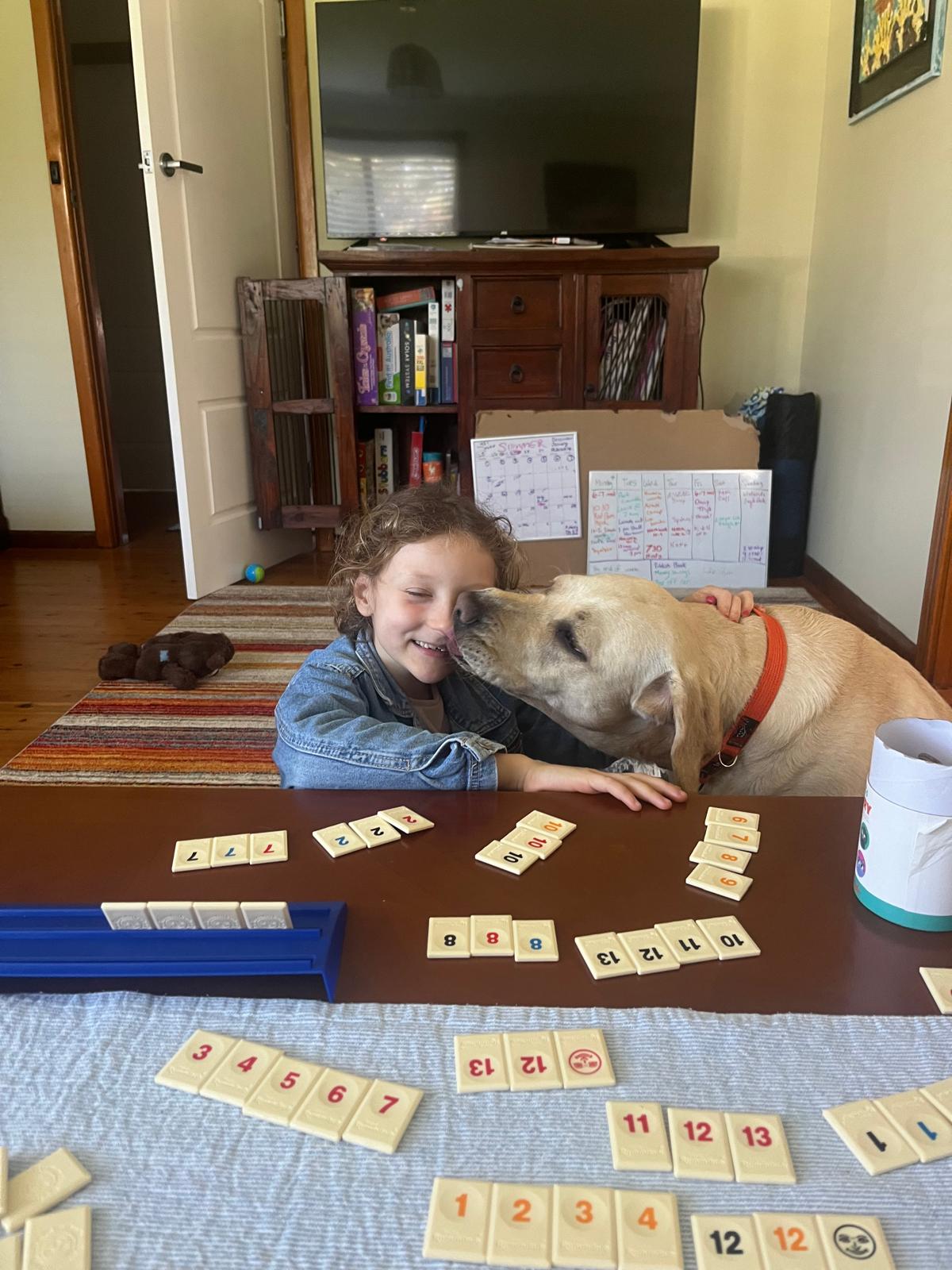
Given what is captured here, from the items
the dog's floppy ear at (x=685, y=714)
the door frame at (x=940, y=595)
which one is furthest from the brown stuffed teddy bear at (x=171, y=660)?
the door frame at (x=940, y=595)

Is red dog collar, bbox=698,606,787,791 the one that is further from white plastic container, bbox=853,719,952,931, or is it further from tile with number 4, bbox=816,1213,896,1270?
tile with number 4, bbox=816,1213,896,1270

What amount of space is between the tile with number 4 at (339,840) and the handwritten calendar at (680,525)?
2.66m

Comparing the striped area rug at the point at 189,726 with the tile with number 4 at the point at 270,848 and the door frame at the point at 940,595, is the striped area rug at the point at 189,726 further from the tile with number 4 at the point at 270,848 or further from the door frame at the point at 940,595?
the door frame at the point at 940,595

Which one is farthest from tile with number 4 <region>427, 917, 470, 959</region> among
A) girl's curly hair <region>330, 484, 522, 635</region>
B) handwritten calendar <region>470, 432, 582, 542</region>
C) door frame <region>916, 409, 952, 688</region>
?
handwritten calendar <region>470, 432, 582, 542</region>

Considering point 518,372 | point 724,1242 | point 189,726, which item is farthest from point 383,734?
point 518,372

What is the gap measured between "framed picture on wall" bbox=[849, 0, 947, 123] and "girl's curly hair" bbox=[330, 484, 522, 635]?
2221 mm

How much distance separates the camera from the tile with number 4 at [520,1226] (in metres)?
0.42

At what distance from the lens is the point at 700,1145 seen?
477mm

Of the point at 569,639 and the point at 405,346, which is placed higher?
the point at 405,346

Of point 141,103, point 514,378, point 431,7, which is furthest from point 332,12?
point 514,378

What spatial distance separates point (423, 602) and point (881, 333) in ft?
8.22

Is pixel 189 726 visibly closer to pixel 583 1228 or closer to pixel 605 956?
pixel 605 956

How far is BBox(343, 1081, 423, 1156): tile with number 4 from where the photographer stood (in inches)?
18.8

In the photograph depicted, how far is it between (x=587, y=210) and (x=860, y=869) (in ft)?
12.1
